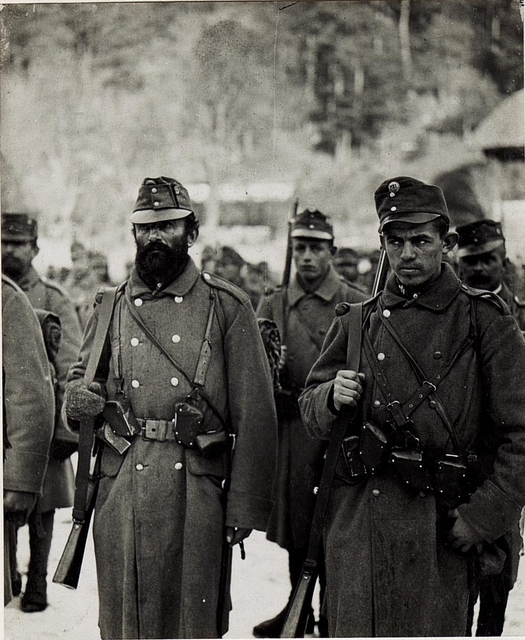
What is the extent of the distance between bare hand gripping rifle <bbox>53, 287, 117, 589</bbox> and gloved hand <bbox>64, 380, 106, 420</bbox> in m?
0.04

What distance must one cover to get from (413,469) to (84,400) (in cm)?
160

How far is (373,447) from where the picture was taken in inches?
138

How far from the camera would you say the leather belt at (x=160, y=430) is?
12.6 ft

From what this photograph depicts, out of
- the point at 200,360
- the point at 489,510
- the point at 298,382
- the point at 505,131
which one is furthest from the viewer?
the point at 298,382

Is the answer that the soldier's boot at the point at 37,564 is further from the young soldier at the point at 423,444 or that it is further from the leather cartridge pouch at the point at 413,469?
the leather cartridge pouch at the point at 413,469

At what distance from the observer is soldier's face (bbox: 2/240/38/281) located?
458cm

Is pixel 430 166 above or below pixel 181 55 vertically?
below

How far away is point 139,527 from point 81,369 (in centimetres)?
85

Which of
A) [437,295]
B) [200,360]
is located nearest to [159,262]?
[200,360]

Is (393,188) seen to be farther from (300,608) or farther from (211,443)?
(300,608)

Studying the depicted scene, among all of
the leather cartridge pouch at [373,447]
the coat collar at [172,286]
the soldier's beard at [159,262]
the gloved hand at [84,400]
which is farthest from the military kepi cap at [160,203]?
the leather cartridge pouch at [373,447]

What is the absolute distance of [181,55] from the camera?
14.8 feet

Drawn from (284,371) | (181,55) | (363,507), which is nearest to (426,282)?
(363,507)

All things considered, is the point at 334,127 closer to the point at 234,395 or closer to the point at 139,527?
the point at 234,395
